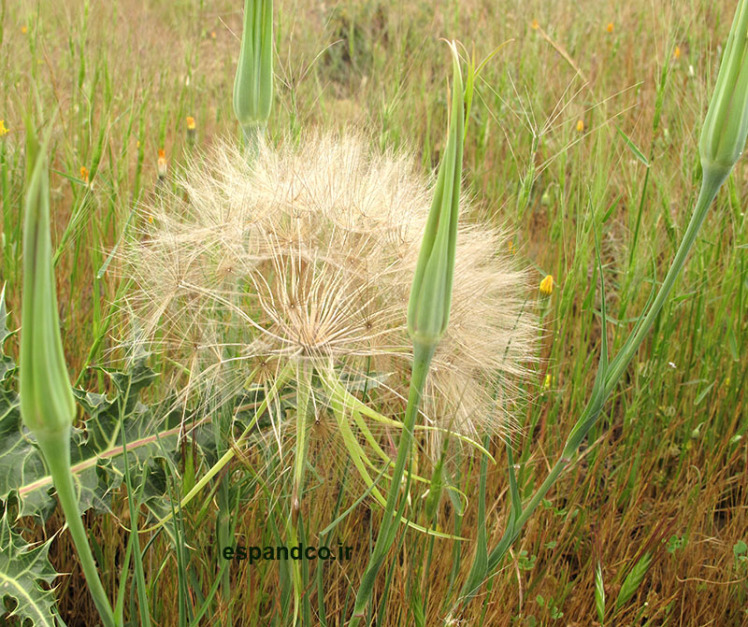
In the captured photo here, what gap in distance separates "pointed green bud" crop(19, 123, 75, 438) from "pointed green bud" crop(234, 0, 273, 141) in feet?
1.95

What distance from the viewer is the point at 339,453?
3.76ft

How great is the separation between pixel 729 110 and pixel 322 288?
62 centimetres

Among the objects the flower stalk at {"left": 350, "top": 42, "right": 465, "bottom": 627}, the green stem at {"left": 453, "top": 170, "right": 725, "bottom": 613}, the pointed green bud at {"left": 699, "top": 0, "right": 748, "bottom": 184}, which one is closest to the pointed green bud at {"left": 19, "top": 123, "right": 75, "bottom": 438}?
the flower stalk at {"left": 350, "top": 42, "right": 465, "bottom": 627}

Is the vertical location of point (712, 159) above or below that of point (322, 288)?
above

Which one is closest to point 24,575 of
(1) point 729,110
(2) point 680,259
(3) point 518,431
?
(3) point 518,431

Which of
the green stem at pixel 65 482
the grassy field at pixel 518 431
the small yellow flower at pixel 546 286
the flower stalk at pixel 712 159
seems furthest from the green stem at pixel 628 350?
the small yellow flower at pixel 546 286

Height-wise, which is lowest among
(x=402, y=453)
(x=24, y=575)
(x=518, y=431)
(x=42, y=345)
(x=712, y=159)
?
(x=24, y=575)

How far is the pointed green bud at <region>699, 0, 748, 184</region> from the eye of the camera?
0.86m

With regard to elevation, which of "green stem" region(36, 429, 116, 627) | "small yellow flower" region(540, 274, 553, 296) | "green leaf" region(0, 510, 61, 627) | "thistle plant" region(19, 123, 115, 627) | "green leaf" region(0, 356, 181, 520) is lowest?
"green leaf" region(0, 510, 61, 627)

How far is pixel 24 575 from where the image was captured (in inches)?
44.5

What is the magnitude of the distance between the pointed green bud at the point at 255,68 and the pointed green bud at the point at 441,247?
0.51 metres

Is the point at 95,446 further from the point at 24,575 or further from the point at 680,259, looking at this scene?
the point at 680,259

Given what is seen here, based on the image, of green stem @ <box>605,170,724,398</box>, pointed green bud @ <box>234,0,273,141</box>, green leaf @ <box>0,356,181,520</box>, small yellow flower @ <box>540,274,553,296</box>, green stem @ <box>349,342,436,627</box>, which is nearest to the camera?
green stem @ <box>349,342,436,627</box>

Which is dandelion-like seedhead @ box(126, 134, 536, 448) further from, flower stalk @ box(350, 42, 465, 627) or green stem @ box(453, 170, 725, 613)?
flower stalk @ box(350, 42, 465, 627)
